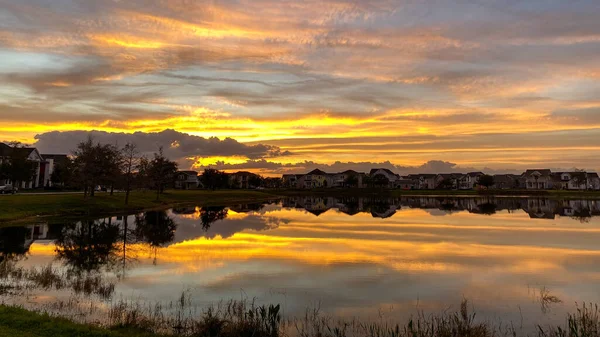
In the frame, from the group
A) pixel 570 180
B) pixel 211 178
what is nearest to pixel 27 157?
pixel 211 178

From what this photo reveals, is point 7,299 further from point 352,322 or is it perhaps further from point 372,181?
point 372,181

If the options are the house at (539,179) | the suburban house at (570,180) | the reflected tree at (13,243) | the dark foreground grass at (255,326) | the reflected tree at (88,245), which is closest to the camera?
the dark foreground grass at (255,326)

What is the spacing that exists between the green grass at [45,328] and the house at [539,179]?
638 feet

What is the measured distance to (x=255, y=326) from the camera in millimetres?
13047

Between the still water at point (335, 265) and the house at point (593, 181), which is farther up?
the house at point (593, 181)

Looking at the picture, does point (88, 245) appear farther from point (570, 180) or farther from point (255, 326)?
point (570, 180)

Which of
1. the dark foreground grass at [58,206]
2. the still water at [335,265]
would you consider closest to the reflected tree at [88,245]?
the still water at [335,265]

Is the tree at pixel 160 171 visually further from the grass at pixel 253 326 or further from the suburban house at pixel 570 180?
the suburban house at pixel 570 180

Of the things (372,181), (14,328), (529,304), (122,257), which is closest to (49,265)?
(122,257)

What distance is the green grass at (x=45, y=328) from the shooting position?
36.8 feet

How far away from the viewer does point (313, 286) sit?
19469 mm

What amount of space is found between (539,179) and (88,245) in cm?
18651

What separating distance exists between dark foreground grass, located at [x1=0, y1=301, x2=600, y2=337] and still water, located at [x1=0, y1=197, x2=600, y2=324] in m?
1.17

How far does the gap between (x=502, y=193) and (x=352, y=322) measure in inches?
5280
